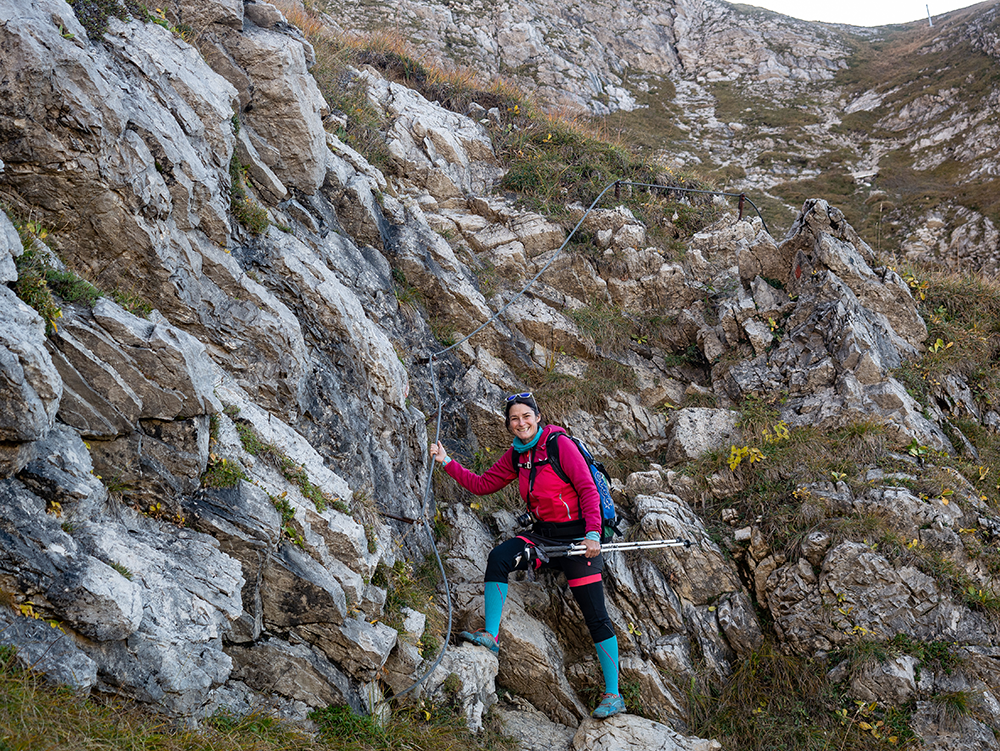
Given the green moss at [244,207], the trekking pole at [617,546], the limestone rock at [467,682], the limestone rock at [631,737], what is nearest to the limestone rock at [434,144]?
the green moss at [244,207]

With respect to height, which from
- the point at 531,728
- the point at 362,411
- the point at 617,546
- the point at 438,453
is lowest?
the point at 531,728

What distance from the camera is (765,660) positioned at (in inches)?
245

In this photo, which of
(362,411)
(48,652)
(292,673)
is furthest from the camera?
(362,411)

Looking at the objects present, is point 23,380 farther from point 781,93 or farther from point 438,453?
point 781,93

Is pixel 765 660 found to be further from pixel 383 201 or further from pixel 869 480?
pixel 383 201

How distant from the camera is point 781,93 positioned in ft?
89.9

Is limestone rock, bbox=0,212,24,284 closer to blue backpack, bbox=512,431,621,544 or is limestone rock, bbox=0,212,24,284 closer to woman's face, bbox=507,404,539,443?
woman's face, bbox=507,404,539,443

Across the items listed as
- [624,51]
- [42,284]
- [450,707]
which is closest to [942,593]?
[450,707]

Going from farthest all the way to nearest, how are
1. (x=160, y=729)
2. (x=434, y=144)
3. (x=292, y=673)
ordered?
(x=434, y=144) < (x=292, y=673) < (x=160, y=729)

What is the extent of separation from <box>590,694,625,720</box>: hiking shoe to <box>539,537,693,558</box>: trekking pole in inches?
53.1

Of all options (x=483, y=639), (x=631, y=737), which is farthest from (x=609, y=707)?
(x=483, y=639)

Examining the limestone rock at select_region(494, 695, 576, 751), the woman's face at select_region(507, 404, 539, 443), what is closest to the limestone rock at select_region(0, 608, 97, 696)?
the limestone rock at select_region(494, 695, 576, 751)

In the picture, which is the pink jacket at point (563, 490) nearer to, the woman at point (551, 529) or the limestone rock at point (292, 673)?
the woman at point (551, 529)

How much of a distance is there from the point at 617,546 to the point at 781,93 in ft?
93.5
